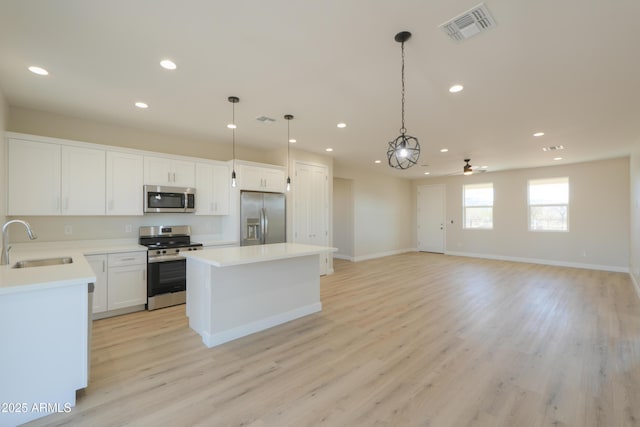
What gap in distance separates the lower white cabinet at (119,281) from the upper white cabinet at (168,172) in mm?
1112

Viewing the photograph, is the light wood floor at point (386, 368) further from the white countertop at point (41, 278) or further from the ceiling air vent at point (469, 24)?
the ceiling air vent at point (469, 24)

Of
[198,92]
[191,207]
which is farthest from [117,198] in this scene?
[198,92]

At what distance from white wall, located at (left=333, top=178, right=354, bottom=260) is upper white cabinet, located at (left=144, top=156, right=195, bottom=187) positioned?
4548mm

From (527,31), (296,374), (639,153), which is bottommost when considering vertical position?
(296,374)

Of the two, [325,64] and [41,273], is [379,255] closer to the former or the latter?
[325,64]

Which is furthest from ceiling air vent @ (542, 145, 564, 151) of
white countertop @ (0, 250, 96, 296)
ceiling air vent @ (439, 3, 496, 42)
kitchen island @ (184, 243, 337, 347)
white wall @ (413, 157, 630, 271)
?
white countertop @ (0, 250, 96, 296)

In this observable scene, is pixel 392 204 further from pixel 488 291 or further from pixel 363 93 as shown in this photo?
pixel 363 93

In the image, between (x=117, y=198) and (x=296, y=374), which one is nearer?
(x=296, y=374)

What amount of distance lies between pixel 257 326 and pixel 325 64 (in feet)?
9.23

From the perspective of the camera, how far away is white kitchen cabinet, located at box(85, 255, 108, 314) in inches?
141

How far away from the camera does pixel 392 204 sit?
936 centimetres

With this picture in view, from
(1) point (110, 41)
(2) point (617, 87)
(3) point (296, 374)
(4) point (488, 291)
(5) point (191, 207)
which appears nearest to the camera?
(1) point (110, 41)

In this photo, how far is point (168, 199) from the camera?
433cm

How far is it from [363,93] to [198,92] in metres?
1.78
